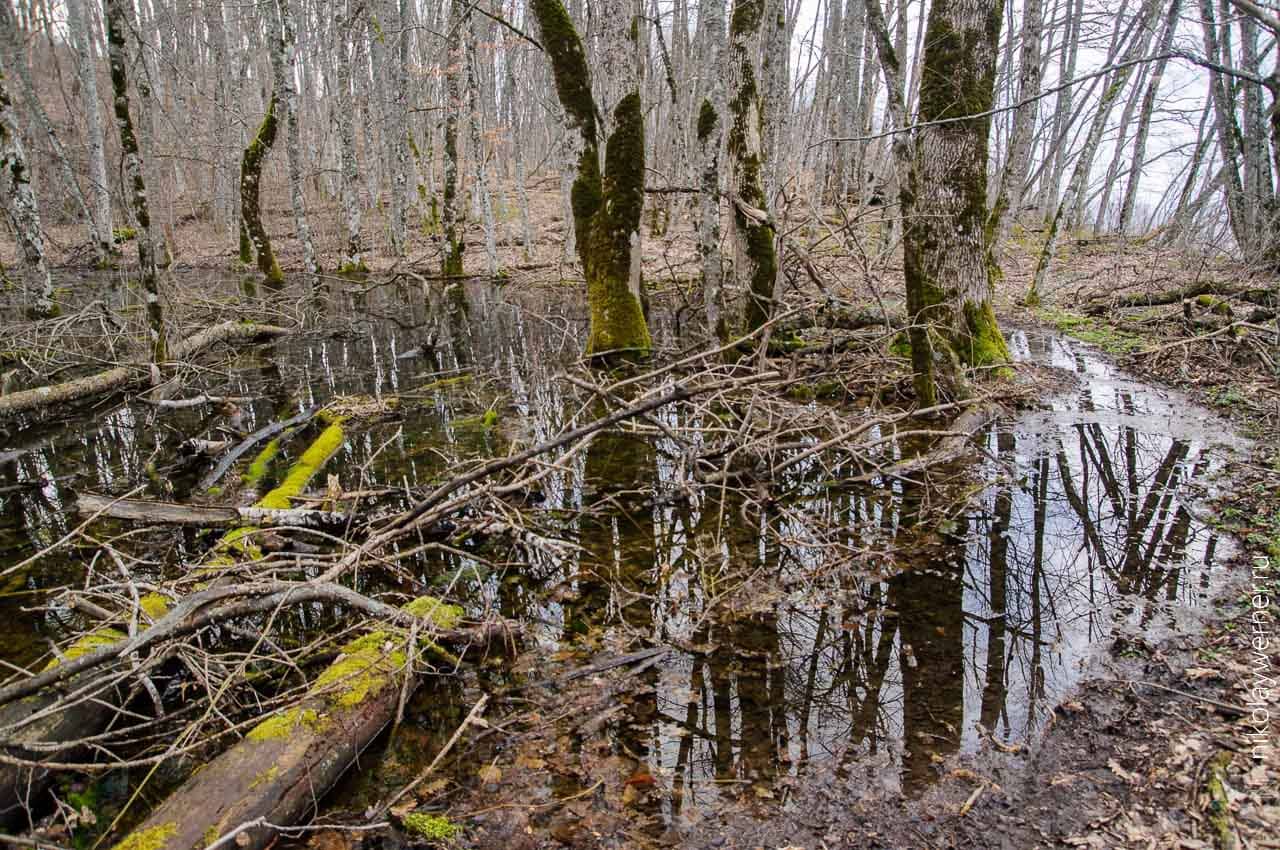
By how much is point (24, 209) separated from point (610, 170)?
33.1ft

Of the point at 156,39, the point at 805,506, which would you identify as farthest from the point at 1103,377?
the point at 156,39

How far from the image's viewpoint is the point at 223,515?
521cm

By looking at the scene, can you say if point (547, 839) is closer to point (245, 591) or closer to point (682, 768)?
point (682, 768)

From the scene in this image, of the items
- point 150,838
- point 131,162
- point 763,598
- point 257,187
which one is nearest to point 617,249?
point 763,598

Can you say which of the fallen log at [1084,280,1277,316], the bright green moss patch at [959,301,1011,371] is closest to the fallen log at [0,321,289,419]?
the bright green moss patch at [959,301,1011,371]

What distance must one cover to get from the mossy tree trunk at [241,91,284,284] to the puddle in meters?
9.95

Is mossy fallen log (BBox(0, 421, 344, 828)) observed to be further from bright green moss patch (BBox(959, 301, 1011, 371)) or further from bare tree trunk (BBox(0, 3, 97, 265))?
bare tree trunk (BBox(0, 3, 97, 265))

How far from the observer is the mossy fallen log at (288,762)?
2686mm

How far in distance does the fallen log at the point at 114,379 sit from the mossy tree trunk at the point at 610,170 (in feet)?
→ 21.5

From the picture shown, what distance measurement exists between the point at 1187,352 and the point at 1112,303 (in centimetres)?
439

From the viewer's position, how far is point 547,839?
2934 mm

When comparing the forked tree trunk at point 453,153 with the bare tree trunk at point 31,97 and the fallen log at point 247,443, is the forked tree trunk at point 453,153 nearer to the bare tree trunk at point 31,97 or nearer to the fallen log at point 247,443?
the bare tree trunk at point 31,97

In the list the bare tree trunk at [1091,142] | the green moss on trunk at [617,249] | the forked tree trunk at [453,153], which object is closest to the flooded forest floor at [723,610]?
the green moss on trunk at [617,249]

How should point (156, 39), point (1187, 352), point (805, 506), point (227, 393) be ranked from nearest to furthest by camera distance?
1. point (805, 506)
2. point (1187, 352)
3. point (227, 393)
4. point (156, 39)
